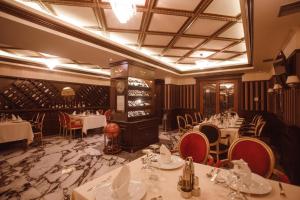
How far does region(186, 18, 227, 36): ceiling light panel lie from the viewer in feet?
10.0

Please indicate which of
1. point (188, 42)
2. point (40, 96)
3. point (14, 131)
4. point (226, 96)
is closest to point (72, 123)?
point (14, 131)

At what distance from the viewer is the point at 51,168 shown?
11.7 ft

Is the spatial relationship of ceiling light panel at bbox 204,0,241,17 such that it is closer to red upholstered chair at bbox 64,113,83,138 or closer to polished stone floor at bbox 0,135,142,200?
polished stone floor at bbox 0,135,142,200

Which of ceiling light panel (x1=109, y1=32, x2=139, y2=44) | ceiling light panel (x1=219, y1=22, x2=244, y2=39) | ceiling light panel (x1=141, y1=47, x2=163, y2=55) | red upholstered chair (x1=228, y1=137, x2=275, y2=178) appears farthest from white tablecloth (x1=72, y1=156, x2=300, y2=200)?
ceiling light panel (x1=141, y1=47, x2=163, y2=55)

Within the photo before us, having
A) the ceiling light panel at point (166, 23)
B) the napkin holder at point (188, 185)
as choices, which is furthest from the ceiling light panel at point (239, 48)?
the napkin holder at point (188, 185)

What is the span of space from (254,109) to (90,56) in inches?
263

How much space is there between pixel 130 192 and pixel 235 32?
148 inches

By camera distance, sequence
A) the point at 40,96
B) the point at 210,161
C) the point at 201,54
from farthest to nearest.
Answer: the point at 40,96
the point at 201,54
the point at 210,161

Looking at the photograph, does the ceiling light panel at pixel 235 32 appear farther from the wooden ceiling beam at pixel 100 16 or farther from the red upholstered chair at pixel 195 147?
the wooden ceiling beam at pixel 100 16

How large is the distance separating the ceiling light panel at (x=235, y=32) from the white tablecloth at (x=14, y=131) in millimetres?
6130

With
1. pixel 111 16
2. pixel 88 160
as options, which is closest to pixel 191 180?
pixel 111 16

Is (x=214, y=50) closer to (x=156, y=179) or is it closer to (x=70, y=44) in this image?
(x=70, y=44)

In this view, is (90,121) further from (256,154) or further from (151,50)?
(256,154)

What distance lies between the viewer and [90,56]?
14.7 ft
